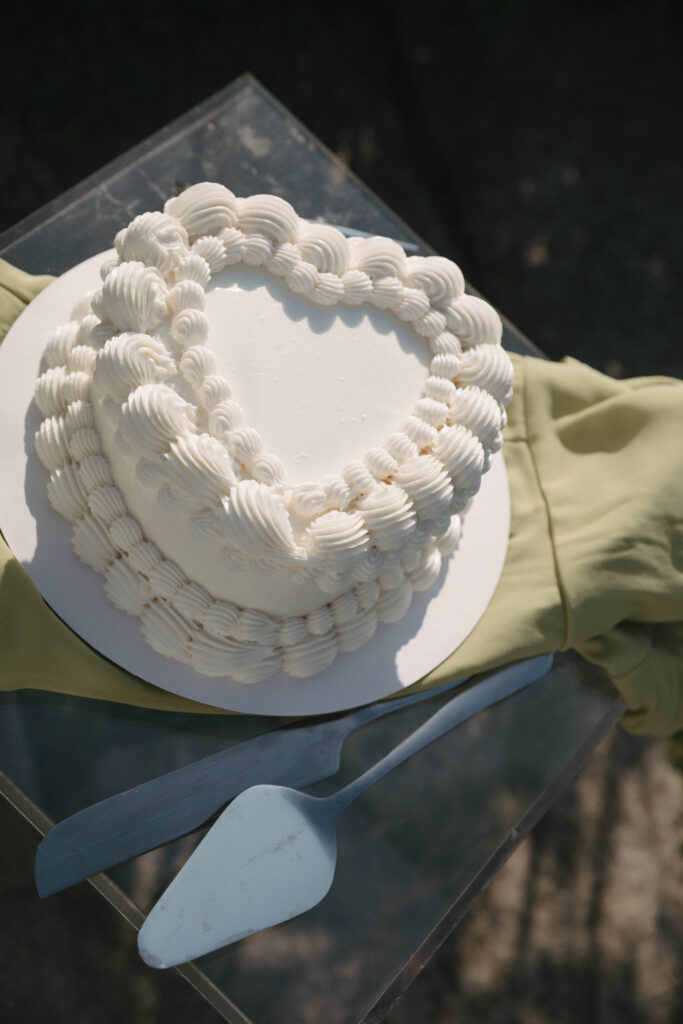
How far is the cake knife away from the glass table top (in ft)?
0.07

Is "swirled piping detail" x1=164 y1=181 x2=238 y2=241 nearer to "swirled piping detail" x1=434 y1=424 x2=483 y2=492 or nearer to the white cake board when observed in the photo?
the white cake board

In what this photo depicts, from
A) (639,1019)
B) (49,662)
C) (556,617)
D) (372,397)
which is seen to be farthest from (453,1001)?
(372,397)

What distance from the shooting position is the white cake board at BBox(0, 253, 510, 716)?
3.26 ft

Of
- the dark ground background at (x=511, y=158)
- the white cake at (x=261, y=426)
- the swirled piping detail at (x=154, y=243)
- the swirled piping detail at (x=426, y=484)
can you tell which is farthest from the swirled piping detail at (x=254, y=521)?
the dark ground background at (x=511, y=158)

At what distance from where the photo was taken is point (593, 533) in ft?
3.90

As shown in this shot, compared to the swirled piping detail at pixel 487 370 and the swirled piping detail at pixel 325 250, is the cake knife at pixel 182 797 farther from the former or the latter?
the swirled piping detail at pixel 325 250

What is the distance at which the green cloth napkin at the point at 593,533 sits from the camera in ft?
3.81

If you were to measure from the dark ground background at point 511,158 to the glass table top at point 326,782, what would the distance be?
0.58m

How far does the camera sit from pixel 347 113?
2.09 m

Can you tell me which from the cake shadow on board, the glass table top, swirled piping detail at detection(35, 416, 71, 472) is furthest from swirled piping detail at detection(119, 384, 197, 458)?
the glass table top

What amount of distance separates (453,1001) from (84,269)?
4.23 ft

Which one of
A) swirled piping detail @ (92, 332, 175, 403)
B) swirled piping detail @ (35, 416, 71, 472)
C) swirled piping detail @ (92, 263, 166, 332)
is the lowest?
swirled piping detail @ (35, 416, 71, 472)

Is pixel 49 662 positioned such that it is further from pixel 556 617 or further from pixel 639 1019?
pixel 639 1019

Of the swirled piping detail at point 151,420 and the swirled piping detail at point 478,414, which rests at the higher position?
the swirled piping detail at point 151,420
